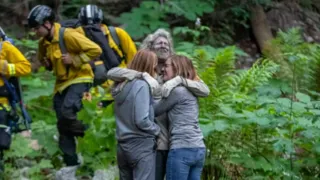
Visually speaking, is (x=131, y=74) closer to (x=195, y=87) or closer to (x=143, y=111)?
(x=143, y=111)

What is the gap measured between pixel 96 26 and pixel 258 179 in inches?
96.9

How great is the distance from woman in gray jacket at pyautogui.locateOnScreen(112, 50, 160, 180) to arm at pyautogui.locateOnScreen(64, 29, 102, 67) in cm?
141

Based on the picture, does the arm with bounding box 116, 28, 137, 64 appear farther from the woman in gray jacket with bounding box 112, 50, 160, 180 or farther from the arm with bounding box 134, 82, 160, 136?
the arm with bounding box 134, 82, 160, 136

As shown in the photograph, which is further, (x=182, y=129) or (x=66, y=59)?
(x=66, y=59)

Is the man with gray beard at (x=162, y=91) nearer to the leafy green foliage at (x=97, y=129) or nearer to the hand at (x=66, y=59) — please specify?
the leafy green foliage at (x=97, y=129)

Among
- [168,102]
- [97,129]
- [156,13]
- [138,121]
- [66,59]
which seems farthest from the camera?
[156,13]

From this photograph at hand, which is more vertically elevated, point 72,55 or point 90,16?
point 90,16

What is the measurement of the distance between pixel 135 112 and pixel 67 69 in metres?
1.93

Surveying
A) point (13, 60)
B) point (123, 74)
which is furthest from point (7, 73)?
point (123, 74)

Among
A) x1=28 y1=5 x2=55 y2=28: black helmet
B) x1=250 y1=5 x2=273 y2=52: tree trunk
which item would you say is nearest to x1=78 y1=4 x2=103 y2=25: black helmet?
x1=28 y1=5 x2=55 y2=28: black helmet

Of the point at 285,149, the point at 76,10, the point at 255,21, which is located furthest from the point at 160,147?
the point at 255,21

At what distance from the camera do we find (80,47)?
7012 mm

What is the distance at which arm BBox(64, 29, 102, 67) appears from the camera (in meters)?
6.99

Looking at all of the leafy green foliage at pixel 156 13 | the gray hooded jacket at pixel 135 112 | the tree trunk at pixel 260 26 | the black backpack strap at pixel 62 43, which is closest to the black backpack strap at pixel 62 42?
the black backpack strap at pixel 62 43
